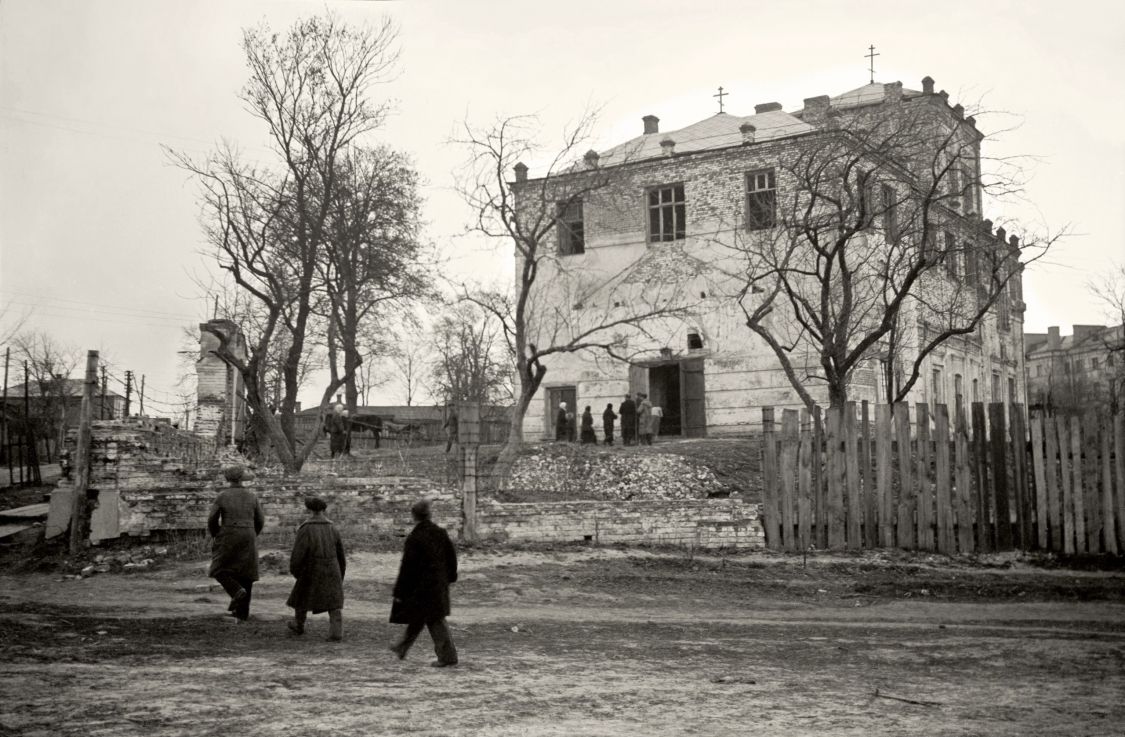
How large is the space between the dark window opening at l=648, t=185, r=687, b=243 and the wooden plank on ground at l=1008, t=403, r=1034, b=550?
56.3ft

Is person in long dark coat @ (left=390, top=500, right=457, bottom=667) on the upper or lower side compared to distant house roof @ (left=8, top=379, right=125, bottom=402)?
lower

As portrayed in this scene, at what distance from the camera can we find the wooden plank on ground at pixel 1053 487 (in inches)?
466

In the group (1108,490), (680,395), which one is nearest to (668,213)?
(680,395)

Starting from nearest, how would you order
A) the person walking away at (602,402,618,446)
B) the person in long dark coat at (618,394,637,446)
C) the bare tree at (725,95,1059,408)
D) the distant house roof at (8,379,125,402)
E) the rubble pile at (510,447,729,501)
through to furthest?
the bare tree at (725,95,1059,408) < the rubble pile at (510,447,729,501) < the person in long dark coat at (618,394,637,446) < the person walking away at (602,402,618,446) < the distant house roof at (8,379,125,402)

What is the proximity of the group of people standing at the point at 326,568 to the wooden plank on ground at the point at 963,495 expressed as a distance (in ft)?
23.5

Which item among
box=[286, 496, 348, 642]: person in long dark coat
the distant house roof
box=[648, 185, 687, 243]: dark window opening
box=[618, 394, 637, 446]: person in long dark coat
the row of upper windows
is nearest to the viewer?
box=[286, 496, 348, 642]: person in long dark coat

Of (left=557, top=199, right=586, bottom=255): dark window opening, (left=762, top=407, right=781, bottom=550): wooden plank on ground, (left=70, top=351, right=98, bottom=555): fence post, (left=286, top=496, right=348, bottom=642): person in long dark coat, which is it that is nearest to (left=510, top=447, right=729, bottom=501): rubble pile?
(left=762, top=407, right=781, bottom=550): wooden plank on ground

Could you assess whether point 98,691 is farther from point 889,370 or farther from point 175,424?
point 889,370

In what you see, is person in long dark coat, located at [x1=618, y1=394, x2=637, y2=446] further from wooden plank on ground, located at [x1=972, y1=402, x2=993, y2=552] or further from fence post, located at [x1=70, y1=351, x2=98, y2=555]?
fence post, located at [x1=70, y1=351, x2=98, y2=555]

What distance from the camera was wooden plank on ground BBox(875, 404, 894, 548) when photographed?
12.4 m

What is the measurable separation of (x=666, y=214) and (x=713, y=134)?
10.5 feet

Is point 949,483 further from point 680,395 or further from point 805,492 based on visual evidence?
point 680,395

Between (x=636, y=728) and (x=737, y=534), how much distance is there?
849 centimetres

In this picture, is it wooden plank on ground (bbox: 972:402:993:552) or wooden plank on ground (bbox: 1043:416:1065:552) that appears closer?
wooden plank on ground (bbox: 1043:416:1065:552)
